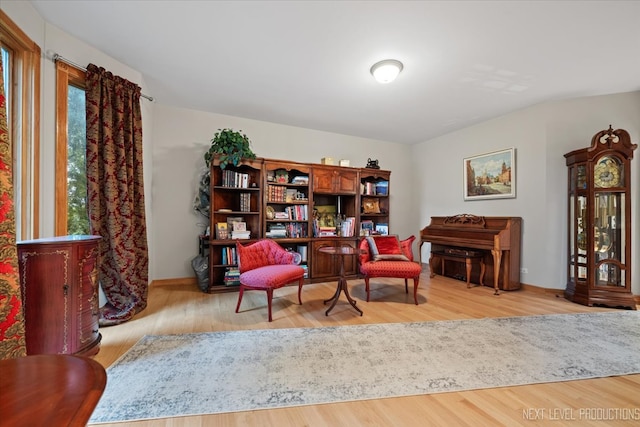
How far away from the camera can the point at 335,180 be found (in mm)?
4430

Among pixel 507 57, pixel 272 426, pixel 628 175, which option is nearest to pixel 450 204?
pixel 628 175

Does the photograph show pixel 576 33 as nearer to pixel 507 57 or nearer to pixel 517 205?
pixel 507 57

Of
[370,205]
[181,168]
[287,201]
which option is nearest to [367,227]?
[370,205]

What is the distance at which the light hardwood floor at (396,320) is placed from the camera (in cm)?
140

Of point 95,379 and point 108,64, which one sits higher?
point 108,64

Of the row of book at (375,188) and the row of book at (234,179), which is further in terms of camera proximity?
the row of book at (375,188)

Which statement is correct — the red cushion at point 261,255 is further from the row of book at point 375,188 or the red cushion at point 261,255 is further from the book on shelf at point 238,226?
the row of book at point 375,188

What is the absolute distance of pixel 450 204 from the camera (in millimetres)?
4980

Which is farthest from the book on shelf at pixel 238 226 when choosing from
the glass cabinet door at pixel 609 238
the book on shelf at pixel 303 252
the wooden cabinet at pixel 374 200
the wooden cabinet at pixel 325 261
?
the glass cabinet door at pixel 609 238

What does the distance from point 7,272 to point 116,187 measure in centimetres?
150

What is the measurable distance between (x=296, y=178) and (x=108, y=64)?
2.55 m

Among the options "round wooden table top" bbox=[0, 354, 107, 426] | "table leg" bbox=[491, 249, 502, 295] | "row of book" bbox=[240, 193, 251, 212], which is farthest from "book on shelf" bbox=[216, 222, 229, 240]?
"table leg" bbox=[491, 249, 502, 295]

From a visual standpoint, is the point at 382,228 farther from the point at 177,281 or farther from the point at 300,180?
the point at 177,281

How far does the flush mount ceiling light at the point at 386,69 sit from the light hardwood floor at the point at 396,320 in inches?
100
